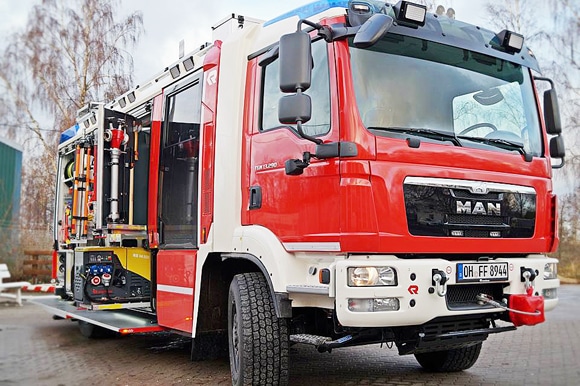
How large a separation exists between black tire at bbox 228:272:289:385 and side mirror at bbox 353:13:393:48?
2031 millimetres

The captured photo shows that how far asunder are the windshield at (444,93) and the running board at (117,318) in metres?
3.47

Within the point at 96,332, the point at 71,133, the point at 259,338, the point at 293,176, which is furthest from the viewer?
the point at 71,133

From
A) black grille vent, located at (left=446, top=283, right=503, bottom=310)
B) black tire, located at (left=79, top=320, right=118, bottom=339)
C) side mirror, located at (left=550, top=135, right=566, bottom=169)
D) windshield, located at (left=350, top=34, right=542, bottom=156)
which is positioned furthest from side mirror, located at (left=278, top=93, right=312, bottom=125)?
black tire, located at (left=79, top=320, right=118, bottom=339)

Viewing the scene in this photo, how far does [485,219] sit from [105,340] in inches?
232

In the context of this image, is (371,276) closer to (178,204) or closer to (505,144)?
(505,144)

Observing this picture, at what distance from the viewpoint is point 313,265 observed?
14.6 ft

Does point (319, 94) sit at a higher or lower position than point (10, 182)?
lower

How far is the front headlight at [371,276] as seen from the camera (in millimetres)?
4051

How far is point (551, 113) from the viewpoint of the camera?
216 inches

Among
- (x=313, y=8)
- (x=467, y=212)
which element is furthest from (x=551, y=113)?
(x=313, y=8)

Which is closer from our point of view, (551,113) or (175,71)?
(551,113)

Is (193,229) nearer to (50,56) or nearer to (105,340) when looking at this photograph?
(105,340)

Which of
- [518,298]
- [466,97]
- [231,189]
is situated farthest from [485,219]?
[231,189]

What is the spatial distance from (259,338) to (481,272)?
→ 1.71 metres
